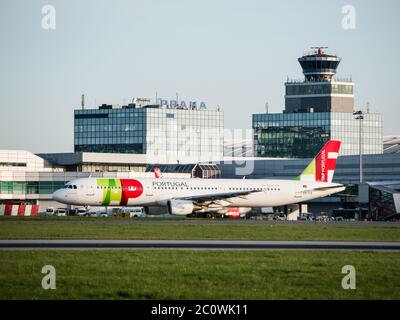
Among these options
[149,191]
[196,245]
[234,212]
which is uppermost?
[149,191]

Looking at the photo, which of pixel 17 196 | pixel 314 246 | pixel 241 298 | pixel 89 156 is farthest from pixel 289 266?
pixel 89 156

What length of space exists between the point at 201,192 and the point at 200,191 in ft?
0.53

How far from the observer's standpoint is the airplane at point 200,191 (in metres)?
102

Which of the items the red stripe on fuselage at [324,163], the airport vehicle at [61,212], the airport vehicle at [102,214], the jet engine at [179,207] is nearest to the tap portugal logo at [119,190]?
the jet engine at [179,207]

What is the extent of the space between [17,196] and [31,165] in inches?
499

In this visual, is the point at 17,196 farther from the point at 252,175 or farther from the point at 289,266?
the point at 289,266

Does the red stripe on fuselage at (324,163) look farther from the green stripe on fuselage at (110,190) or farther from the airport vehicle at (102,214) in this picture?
the green stripe on fuselage at (110,190)

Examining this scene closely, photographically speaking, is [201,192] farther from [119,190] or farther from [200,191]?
[119,190]

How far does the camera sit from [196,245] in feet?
180

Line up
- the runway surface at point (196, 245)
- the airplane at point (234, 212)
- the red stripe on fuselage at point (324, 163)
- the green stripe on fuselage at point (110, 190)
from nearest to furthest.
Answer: the runway surface at point (196, 245)
the green stripe on fuselage at point (110, 190)
the airplane at point (234, 212)
the red stripe on fuselage at point (324, 163)

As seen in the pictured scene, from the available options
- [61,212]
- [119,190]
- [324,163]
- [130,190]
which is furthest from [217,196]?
[61,212]

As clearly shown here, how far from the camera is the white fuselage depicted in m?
102

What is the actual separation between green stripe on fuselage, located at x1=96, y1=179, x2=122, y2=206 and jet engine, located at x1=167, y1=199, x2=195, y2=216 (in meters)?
5.59

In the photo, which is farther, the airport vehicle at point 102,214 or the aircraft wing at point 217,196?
the airport vehicle at point 102,214
